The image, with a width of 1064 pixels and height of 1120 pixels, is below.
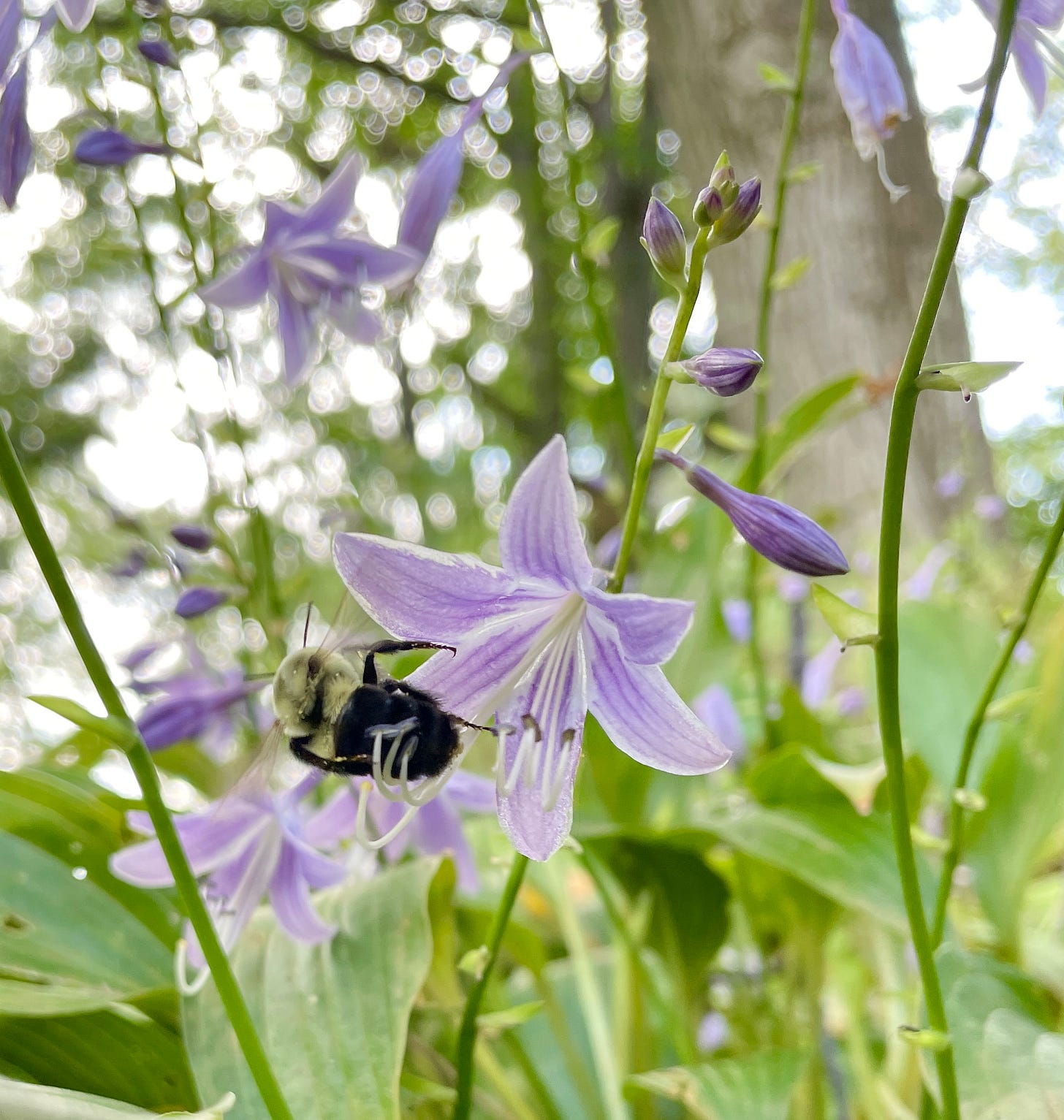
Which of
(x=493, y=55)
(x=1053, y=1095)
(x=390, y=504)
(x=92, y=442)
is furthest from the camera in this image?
(x=92, y=442)

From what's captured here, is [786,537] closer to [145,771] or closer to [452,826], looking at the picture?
[145,771]

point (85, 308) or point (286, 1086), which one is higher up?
point (85, 308)

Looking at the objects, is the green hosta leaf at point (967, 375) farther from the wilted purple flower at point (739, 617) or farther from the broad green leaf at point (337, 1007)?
the wilted purple flower at point (739, 617)

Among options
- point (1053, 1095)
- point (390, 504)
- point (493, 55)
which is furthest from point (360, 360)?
point (1053, 1095)

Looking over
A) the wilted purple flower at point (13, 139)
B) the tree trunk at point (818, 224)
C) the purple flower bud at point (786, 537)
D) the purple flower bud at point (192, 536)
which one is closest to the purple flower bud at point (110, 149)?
the wilted purple flower at point (13, 139)

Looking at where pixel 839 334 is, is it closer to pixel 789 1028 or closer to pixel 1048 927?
pixel 1048 927
